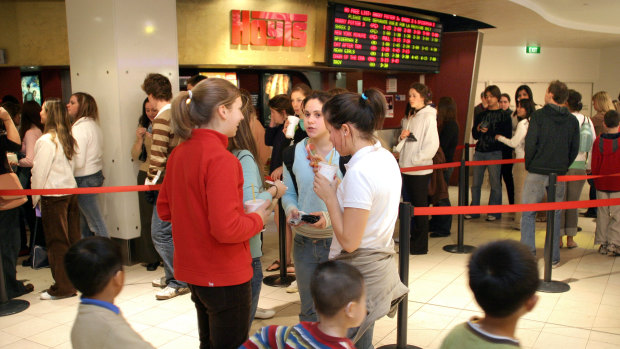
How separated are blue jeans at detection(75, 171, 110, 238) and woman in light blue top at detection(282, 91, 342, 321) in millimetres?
2688

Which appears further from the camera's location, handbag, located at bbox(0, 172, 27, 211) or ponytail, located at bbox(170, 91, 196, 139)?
handbag, located at bbox(0, 172, 27, 211)

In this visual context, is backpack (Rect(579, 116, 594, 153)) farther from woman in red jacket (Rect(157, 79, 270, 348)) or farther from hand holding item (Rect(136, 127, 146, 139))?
woman in red jacket (Rect(157, 79, 270, 348))

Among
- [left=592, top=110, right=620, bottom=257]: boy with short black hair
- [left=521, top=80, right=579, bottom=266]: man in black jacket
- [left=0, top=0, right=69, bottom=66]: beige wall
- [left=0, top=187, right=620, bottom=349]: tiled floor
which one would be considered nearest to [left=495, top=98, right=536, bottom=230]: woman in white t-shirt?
[left=592, top=110, right=620, bottom=257]: boy with short black hair

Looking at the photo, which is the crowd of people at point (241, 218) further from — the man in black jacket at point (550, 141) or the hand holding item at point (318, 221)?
the man in black jacket at point (550, 141)

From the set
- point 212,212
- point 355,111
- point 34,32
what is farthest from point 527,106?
point 34,32

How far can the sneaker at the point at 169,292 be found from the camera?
455 centimetres

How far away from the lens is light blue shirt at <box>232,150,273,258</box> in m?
2.54

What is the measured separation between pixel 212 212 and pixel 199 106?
0.46 metres

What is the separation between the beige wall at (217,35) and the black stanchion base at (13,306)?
3.42 m

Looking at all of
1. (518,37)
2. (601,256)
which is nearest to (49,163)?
(601,256)

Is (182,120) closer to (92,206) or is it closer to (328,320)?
(328,320)

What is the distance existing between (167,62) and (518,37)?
9.22 meters

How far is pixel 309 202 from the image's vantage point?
9.55 feet

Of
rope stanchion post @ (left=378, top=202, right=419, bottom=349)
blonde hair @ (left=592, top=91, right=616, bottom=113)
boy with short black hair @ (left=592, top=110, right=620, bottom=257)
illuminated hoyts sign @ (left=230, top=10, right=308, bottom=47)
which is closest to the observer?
rope stanchion post @ (left=378, top=202, right=419, bottom=349)
